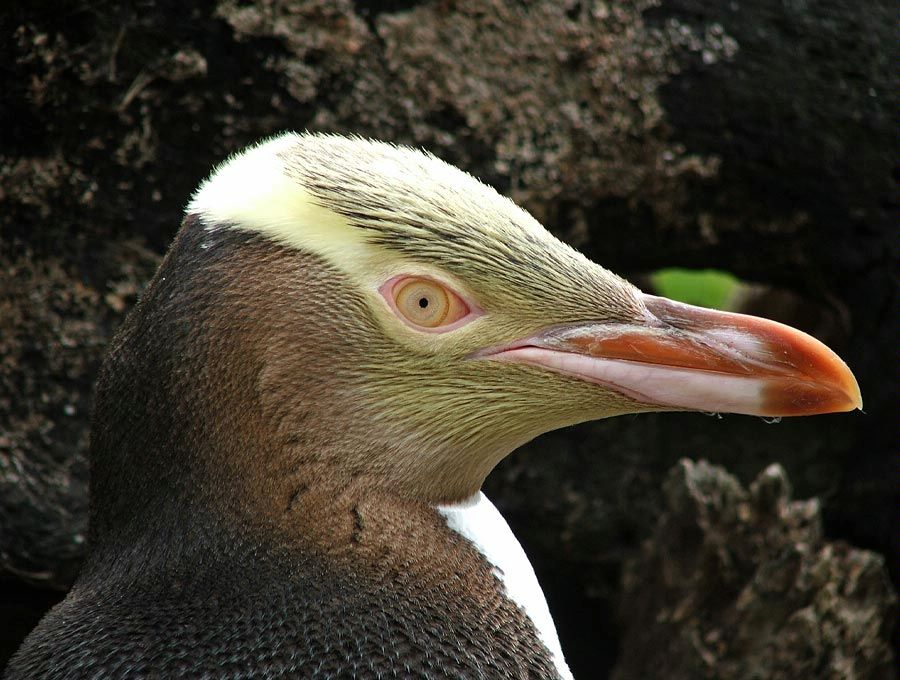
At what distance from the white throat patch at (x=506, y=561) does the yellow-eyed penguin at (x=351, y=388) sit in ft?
0.14

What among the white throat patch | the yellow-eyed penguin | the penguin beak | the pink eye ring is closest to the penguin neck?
the yellow-eyed penguin

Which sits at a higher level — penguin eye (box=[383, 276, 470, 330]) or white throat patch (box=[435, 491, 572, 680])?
penguin eye (box=[383, 276, 470, 330])

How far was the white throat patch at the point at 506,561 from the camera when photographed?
2.46 metres

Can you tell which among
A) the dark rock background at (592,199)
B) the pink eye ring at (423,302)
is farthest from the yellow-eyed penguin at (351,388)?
the dark rock background at (592,199)

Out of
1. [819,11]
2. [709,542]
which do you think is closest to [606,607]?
[709,542]

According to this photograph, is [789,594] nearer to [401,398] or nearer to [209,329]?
[401,398]

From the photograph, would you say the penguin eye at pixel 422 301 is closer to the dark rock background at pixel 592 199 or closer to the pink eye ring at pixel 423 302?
the pink eye ring at pixel 423 302

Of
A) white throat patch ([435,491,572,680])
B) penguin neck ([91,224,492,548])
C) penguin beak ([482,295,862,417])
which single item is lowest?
white throat patch ([435,491,572,680])

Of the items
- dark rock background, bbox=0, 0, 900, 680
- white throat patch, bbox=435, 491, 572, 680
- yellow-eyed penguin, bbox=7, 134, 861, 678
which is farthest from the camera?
dark rock background, bbox=0, 0, 900, 680

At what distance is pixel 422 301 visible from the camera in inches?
91.7

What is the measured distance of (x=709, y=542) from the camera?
4.25m

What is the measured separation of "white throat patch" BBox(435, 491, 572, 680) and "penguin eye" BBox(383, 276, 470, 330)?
445mm

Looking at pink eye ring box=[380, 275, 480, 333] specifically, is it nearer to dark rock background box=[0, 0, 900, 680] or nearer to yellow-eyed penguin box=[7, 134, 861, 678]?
yellow-eyed penguin box=[7, 134, 861, 678]

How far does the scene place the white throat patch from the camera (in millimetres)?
2461
